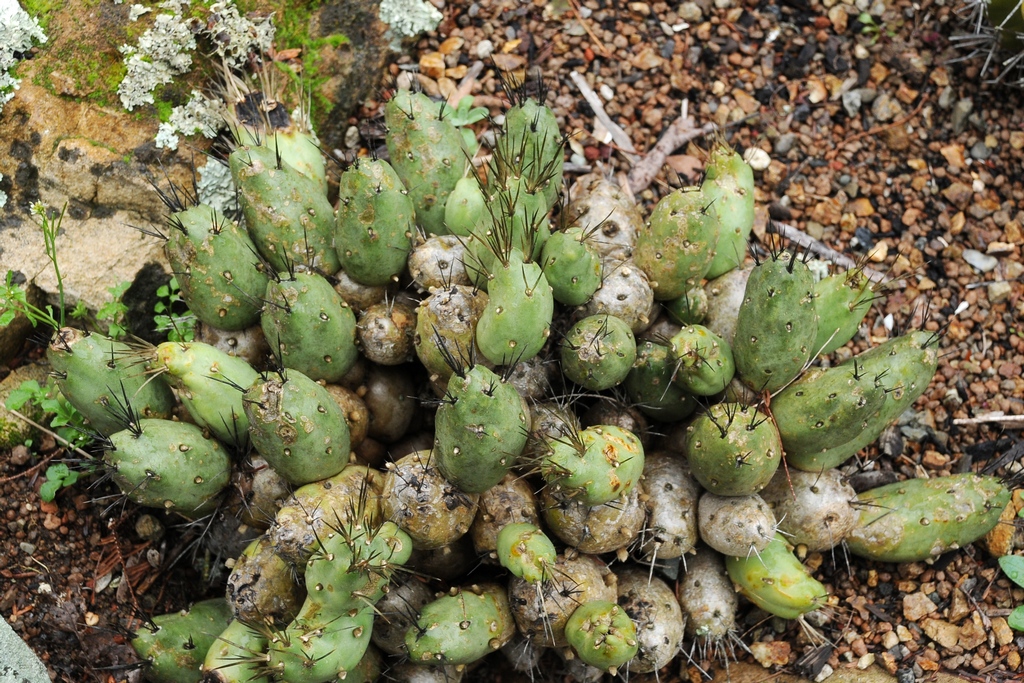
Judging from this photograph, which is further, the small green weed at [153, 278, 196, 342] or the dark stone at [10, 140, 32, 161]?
the dark stone at [10, 140, 32, 161]

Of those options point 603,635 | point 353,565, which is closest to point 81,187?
point 353,565

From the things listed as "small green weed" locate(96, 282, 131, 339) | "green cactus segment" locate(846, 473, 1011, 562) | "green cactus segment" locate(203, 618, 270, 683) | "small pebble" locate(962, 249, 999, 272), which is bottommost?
"green cactus segment" locate(846, 473, 1011, 562)

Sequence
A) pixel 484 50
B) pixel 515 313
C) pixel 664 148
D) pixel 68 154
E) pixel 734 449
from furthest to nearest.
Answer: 1. pixel 484 50
2. pixel 664 148
3. pixel 68 154
4. pixel 734 449
5. pixel 515 313

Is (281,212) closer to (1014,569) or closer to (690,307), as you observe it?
(690,307)

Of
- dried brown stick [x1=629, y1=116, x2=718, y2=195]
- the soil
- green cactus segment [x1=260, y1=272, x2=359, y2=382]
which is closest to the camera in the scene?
green cactus segment [x1=260, y1=272, x2=359, y2=382]

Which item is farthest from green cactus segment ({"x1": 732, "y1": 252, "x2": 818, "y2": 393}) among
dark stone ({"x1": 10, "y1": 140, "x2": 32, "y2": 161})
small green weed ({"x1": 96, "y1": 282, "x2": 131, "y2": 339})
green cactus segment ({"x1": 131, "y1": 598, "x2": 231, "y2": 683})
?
dark stone ({"x1": 10, "y1": 140, "x2": 32, "y2": 161})

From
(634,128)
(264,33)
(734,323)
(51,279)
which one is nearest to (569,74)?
(634,128)

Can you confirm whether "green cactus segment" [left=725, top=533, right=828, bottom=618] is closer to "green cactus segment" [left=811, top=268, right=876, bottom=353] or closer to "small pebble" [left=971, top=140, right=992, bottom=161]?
"green cactus segment" [left=811, top=268, right=876, bottom=353]
